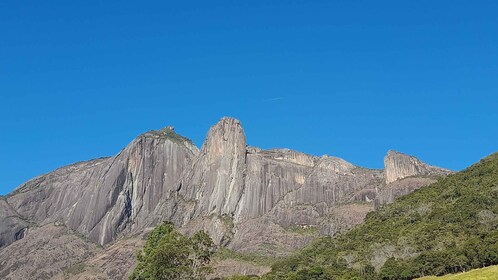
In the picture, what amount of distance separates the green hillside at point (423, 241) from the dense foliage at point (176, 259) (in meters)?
25.9

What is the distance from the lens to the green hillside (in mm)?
124750

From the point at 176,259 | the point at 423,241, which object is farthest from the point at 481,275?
the point at 176,259

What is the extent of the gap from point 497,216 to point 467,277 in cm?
4557

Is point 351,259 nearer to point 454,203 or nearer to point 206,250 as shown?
point 454,203

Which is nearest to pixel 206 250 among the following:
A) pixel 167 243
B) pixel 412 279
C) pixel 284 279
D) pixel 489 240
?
pixel 167 243

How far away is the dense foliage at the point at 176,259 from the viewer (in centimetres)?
11541

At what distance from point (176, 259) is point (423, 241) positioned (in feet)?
186

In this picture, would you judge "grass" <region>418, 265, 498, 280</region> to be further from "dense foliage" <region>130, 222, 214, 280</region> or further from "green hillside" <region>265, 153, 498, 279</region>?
"dense foliage" <region>130, 222, 214, 280</region>

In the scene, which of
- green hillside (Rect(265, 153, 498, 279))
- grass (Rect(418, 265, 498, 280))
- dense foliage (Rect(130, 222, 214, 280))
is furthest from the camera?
green hillside (Rect(265, 153, 498, 279))

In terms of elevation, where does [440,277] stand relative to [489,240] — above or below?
below

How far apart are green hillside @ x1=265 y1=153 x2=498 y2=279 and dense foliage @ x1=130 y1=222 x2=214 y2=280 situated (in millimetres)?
25862

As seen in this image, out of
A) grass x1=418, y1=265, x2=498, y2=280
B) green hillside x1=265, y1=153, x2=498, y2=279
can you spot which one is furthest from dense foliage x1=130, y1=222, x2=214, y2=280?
grass x1=418, y1=265, x2=498, y2=280

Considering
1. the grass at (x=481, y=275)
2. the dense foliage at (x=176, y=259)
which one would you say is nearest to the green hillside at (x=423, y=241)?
the grass at (x=481, y=275)

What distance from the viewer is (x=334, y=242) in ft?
637
